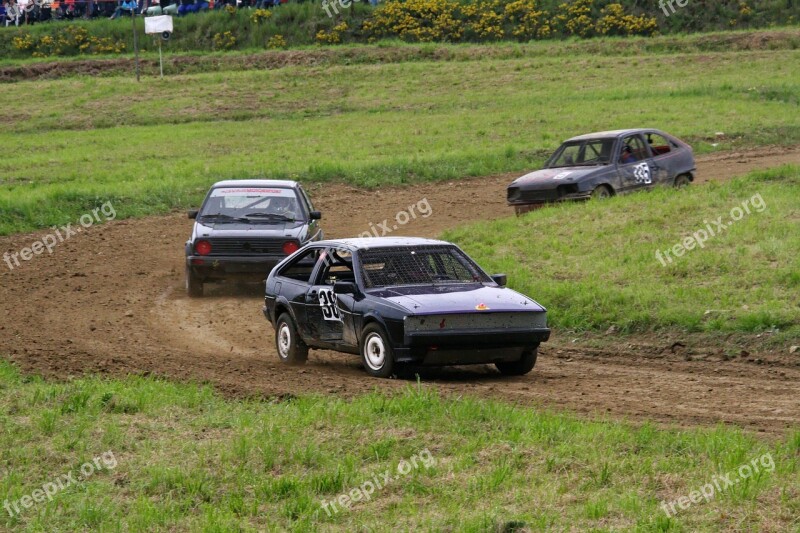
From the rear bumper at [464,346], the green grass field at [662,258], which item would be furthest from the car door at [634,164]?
the rear bumper at [464,346]

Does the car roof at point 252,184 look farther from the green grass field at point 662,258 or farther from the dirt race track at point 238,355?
the green grass field at point 662,258

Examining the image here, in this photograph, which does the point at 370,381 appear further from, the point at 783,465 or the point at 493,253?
the point at 493,253

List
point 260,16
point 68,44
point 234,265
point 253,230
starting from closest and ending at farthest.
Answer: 1. point 234,265
2. point 253,230
3. point 260,16
4. point 68,44

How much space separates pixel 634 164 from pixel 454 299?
10843mm

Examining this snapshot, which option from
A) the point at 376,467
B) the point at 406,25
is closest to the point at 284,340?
the point at 376,467

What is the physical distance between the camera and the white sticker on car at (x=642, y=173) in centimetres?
2072

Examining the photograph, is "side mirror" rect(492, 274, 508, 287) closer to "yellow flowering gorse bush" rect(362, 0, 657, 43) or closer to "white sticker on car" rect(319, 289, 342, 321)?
"white sticker on car" rect(319, 289, 342, 321)

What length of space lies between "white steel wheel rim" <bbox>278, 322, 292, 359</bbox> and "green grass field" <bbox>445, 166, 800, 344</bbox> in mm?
3252

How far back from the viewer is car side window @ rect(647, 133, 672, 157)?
21375 mm

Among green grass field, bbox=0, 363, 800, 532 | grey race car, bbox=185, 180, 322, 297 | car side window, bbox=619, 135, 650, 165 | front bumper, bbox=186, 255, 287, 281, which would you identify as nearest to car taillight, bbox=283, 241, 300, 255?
grey race car, bbox=185, 180, 322, 297

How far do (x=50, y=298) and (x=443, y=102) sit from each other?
24121 mm

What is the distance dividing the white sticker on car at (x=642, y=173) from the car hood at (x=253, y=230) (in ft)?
21.2

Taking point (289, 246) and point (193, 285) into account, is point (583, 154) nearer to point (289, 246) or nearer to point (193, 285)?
point (289, 246)

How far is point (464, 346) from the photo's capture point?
10.4 m
